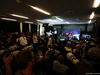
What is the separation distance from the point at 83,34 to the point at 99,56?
7.62 m

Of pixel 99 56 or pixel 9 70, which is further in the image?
pixel 99 56

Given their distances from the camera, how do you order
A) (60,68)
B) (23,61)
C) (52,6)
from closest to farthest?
1. (23,61)
2. (60,68)
3. (52,6)

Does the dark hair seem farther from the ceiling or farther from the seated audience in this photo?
the ceiling

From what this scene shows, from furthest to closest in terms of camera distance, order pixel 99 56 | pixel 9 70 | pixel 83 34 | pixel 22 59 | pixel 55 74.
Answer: pixel 83 34
pixel 99 56
pixel 55 74
pixel 9 70
pixel 22 59

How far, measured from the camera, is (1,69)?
5.49 ft

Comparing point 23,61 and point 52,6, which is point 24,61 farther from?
point 52,6

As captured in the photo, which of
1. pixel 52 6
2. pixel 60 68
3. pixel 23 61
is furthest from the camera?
pixel 52 6

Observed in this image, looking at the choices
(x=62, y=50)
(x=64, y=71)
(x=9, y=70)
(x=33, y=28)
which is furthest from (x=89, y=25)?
(x=9, y=70)

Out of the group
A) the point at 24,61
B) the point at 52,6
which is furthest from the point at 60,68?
the point at 52,6

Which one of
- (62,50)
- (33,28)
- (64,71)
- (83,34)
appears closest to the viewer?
(64,71)

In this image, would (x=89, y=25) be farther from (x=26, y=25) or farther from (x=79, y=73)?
(x=79, y=73)

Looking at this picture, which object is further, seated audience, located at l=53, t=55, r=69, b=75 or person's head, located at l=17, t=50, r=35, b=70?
seated audience, located at l=53, t=55, r=69, b=75

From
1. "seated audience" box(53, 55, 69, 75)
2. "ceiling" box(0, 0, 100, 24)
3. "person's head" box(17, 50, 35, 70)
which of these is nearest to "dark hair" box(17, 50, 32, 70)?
"person's head" box(17, 50, 35, 70)

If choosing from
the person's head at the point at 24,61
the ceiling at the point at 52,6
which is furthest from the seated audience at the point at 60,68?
the ceiling at the point at 52,6
